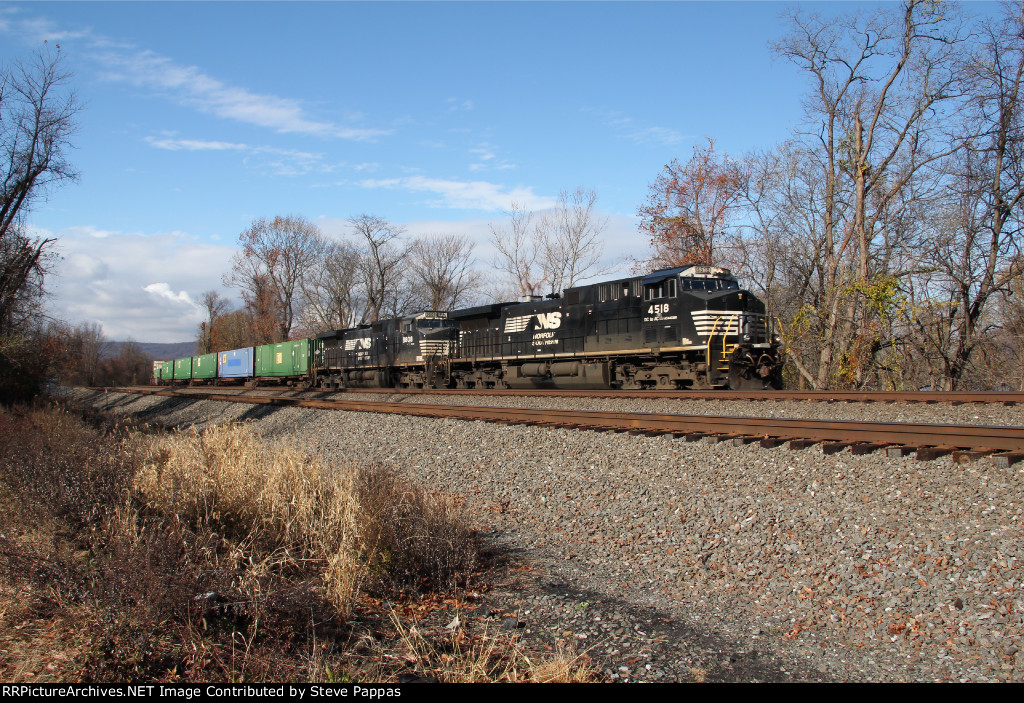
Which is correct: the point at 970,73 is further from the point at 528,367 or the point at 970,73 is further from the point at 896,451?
→ the point at 896,451

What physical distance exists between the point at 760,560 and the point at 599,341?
13.0 m

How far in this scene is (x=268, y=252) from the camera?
62781 mm

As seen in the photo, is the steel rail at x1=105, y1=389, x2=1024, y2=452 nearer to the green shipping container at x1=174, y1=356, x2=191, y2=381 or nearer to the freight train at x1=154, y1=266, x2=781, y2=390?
the freight train at x1=154, y1=266, x2=781, y2=390

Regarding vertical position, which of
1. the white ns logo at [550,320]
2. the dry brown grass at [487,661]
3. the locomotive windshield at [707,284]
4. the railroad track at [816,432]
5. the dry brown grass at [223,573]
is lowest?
the dry brown grass at [487,661]

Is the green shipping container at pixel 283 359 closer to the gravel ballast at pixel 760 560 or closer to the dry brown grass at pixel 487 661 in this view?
the gravel ballast at pixel 760 560

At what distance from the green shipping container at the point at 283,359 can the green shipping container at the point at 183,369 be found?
15.5 metres

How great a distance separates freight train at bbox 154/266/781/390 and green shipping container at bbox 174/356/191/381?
94.8 ft

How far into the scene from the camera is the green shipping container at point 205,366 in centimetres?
4809

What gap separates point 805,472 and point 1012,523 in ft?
6.19

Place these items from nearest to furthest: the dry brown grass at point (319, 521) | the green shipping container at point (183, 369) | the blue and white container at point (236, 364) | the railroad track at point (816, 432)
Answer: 1. the dry brown grass at point (319, 521)
2. the railroad track at point (816, 432)
3. the blue and white container at point (236, 364)
4. the green shipping container at point (183, 369)

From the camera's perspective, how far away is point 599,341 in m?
18.3

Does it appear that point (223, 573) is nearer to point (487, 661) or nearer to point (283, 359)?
point (487, 661)

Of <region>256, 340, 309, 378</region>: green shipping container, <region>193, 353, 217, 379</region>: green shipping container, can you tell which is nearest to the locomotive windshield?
<region>256, 340, 309, 378</region>: green shipping container

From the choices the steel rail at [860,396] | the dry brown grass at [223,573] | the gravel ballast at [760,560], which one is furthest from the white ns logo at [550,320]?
the dry brown grass at [223,573]
